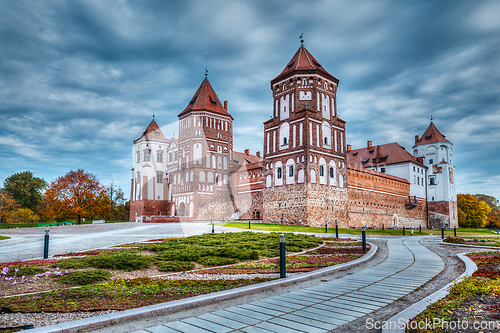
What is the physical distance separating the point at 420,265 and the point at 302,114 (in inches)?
1100

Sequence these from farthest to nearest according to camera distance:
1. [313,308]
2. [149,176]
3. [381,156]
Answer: [381,156], [149,176], [313,308]

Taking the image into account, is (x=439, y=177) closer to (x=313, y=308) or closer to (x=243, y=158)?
(x=243, y=158)

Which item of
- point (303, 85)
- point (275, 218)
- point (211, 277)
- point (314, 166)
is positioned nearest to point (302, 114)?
point (303, 85)

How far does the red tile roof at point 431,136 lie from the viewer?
203ft

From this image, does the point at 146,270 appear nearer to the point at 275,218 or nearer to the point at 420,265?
the point at 420,265

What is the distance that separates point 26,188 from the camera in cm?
5772

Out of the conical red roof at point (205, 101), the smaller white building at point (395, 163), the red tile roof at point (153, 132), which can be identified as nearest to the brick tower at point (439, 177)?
the smaller white building at point (395, 163)

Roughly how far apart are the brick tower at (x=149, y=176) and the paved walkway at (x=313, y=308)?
4894 cm

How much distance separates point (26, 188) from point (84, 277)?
64.3 m

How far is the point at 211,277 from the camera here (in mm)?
6754

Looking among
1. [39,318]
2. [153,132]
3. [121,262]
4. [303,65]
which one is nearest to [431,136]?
[303,65]

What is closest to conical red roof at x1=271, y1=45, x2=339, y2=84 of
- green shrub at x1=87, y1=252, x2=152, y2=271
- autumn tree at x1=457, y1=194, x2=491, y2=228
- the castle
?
the castle

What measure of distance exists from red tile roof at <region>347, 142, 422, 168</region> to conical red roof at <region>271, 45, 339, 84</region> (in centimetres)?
2722

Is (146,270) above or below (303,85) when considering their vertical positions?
below
